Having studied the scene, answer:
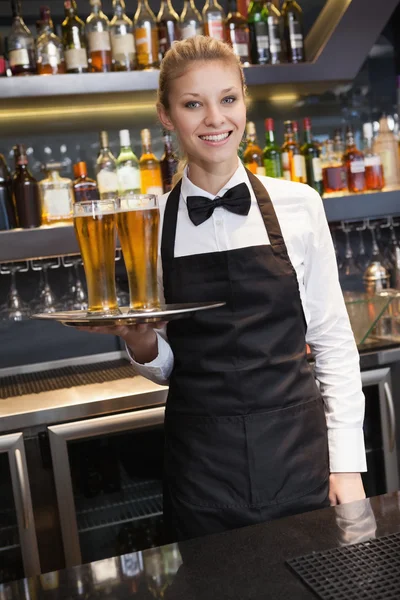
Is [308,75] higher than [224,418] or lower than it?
higher

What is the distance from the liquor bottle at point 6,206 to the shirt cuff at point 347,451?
142 centimetres

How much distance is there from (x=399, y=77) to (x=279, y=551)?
8.14ft

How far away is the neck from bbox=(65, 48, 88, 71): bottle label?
105 cm

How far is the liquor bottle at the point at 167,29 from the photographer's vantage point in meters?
2.60

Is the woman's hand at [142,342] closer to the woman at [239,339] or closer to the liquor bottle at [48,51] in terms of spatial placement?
the woman at [239,339]

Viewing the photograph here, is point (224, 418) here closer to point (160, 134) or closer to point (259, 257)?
point (259, 257)

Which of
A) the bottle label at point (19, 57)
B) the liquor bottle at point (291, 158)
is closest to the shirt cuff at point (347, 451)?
the liquor bottle at point (291, 158)

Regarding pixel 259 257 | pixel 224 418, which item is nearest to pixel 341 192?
pixel 259 257

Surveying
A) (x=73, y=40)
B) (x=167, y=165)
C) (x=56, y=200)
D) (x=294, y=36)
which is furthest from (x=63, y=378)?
(x=294, y=36)

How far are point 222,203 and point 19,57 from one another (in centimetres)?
125

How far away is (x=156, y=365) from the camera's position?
1606 millimetres

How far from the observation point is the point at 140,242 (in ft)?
4.27

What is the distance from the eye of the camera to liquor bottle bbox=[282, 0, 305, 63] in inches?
108

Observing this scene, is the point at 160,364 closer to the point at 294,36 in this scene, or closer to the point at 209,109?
the point at 209,109
